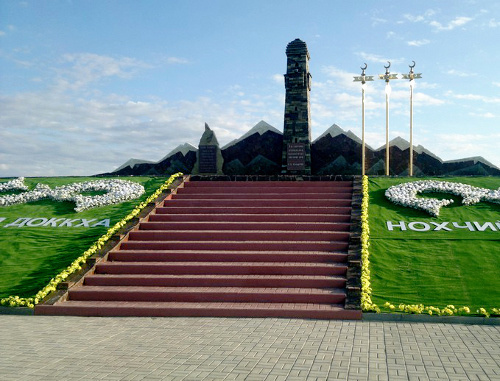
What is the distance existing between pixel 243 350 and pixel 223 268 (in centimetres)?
414

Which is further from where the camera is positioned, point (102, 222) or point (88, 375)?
point (102, 222)

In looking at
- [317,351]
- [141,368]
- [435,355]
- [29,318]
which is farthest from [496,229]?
[29,318]

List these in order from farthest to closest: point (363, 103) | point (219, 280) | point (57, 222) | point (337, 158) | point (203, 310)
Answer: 1. point (337, 158)
2. point (363, 103)
3. point (57, 222)
4. point (219, 280)
5. point (203, 310)

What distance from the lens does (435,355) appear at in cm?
654

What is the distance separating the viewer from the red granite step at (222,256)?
11.0 metres

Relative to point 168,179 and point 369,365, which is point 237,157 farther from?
point 369,365

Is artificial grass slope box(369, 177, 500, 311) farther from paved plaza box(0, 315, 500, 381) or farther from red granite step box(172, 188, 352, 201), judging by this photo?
red granite step box(172, 188, 352, 201)

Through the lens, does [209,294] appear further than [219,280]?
No

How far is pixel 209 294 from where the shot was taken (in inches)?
383

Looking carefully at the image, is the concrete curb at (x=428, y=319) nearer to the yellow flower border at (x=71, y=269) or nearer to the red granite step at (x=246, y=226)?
the red granite step at (x=246, y=226)

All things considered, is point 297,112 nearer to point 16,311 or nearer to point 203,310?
point 203,310

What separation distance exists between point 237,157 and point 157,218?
37.2ft

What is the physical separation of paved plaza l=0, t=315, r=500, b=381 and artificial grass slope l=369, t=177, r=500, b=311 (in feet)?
3.63

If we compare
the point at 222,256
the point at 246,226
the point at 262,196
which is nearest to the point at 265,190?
the point at 262,196
